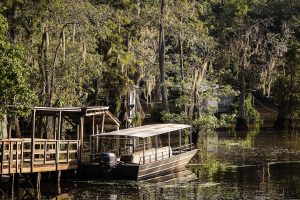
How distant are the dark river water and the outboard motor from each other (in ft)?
2.00

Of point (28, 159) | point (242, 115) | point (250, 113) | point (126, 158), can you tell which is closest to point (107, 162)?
point (126, 158)

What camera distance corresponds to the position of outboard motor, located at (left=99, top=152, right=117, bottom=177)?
105 ft

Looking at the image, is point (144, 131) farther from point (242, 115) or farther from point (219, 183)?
point (242, 115)

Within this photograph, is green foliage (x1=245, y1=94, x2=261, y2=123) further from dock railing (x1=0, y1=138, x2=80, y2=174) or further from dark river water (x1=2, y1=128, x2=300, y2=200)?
dock railing (x1=0, y1=138, x2=80, y2=174)

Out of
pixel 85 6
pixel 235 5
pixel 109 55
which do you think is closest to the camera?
pixel 85 6

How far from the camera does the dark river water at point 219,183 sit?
2861 cm

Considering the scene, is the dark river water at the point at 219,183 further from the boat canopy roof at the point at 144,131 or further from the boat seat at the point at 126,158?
the boat canopy roof at the point at 144,131

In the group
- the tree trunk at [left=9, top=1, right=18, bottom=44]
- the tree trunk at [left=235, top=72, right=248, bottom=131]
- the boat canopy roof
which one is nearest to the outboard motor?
the boat canopy roof

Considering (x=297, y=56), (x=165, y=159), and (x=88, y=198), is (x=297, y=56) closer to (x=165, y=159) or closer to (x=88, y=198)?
(x=165, y=159)

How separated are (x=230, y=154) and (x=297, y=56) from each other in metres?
23.6

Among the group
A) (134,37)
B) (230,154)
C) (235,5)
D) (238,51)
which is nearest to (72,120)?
(230,154)

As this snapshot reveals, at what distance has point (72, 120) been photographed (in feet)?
121

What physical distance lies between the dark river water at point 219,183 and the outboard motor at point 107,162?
610mm

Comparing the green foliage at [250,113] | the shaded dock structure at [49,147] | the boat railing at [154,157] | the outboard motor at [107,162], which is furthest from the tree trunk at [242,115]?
the outboard motor at [107,162]
